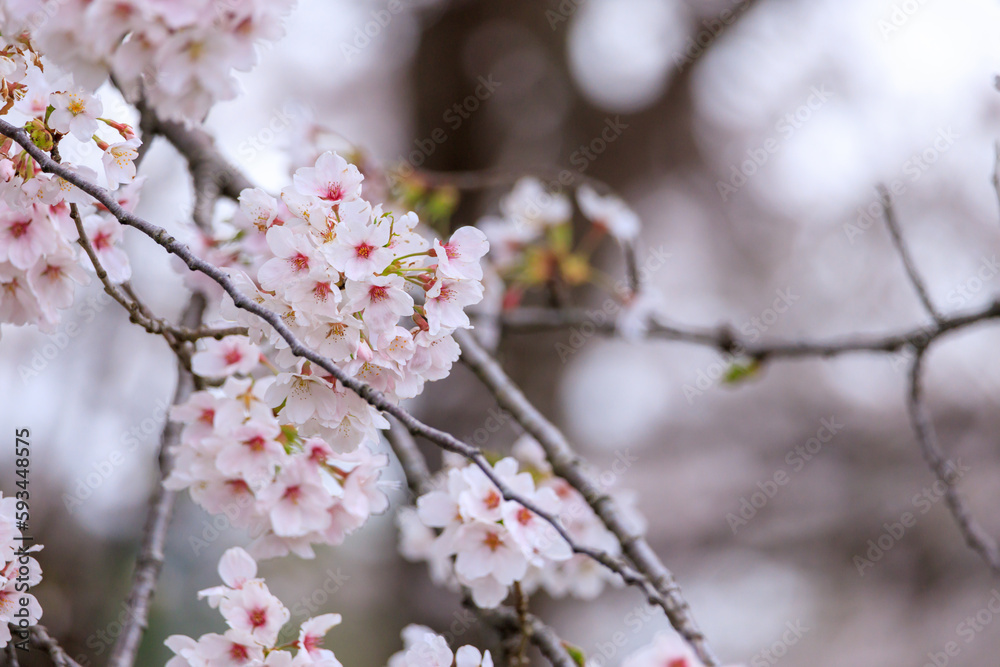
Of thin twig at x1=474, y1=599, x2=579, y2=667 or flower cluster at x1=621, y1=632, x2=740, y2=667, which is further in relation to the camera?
thin twig at x1=474, y1=599, x2=579, y2=667

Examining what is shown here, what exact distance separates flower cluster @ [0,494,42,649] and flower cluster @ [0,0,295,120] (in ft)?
1.50

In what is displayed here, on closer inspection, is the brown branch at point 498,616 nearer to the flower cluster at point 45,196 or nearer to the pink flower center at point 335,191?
the pink flower center at point 335,191

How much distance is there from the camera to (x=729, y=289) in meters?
3.90

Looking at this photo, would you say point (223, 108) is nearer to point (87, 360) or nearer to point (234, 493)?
point (87, 360)

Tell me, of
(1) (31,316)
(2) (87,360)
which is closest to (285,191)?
(1) (31,316)

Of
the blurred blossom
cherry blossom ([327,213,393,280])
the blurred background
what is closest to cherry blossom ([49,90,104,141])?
cherry blossom ([327,213,393,280])

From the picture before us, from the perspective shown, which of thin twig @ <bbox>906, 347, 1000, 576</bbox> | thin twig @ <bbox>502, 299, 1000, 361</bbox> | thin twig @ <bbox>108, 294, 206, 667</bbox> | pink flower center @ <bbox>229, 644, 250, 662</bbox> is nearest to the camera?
pink flower center @ <bbox>229, 644, 250, 662</bbox>

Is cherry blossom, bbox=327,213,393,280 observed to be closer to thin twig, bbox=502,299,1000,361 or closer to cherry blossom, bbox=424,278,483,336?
cherry blossom, bbox=424,278,483,336

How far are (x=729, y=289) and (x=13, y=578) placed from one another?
371 cm

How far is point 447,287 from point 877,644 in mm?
3659

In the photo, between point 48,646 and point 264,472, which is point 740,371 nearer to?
point 264,472

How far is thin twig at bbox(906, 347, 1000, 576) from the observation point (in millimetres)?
1007

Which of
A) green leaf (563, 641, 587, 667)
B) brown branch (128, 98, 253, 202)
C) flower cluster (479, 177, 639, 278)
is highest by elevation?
flower cluster (479, 177, 639, 278)

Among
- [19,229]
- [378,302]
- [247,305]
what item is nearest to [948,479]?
[378,302]
